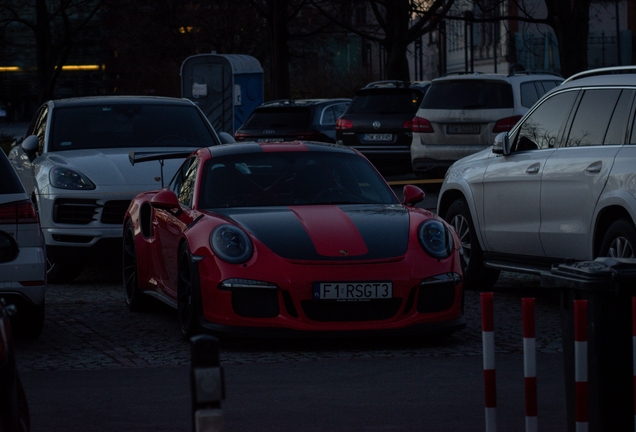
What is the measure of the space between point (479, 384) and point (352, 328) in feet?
4.11

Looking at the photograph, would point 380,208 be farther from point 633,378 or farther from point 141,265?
point 633,378

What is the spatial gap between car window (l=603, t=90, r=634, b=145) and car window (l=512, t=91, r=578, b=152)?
69 centimetres

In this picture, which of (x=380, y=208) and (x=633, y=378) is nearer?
(x=633, y=378)

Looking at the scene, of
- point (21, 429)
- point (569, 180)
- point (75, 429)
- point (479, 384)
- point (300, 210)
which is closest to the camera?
point (21, 429)

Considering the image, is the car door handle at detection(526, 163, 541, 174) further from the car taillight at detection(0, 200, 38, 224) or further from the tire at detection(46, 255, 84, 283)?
the tire at detection(46, 255, 84, 283)

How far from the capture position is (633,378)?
5152mm

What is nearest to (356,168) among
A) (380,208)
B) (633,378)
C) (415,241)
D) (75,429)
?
(380,208)

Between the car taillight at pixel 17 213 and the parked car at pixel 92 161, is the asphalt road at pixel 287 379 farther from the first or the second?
the parked car at pixel 92 161

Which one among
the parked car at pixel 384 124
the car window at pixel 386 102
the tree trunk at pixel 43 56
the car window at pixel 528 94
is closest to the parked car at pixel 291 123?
the parked car at pixel 384 124

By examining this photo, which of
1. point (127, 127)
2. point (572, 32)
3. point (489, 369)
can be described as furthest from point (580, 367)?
point (572, 32)

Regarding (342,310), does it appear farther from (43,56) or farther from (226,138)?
(43,56)

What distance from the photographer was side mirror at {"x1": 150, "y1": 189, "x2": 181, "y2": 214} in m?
9.25

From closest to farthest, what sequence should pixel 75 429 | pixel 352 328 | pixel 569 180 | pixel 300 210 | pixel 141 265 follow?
1. pixel 75 429
2. pixel 352 328
3. pixel 300 210
4. pixel 569 180
5. pixel 141 265

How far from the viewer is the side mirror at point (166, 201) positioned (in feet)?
30.3
